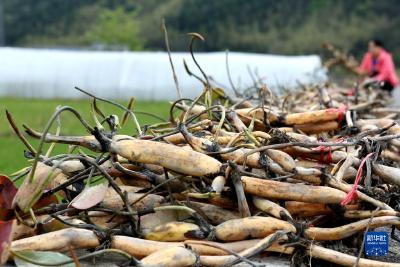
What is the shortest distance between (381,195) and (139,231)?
70 centimetres

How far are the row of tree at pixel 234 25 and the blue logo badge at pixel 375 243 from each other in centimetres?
4751

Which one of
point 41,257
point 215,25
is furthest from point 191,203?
point 215,25

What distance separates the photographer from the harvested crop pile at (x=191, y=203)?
187cm

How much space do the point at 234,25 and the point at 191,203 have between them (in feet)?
175

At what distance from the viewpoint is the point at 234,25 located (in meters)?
54.7

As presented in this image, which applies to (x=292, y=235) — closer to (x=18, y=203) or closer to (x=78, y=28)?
(x=18, y=203)

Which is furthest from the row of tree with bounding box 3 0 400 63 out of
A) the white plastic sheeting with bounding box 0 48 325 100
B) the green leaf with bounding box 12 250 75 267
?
the green leaf with bounding box 12 250 75 267

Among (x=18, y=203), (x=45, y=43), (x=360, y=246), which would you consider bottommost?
(x=45, y=43)

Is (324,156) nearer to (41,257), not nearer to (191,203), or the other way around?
(191,203)

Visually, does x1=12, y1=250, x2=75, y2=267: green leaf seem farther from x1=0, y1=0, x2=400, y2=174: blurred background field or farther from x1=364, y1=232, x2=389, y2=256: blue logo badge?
x1=0, y1=0, x2=400, y2=174: blurred background field

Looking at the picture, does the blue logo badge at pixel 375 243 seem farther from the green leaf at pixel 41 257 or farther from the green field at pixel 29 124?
the green field at pixel 29 124

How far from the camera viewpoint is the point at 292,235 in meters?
1.97

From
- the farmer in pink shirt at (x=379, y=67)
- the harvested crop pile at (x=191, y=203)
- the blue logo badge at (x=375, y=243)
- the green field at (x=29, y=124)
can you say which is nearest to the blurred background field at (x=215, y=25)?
the green field at (x=29, y=124)

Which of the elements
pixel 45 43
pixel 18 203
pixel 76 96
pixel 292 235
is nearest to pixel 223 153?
pixel 292 235
